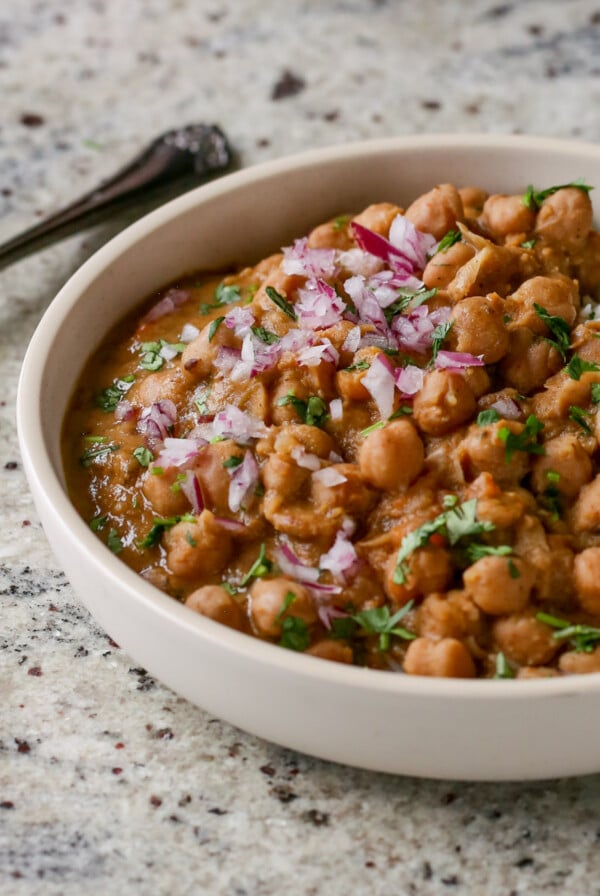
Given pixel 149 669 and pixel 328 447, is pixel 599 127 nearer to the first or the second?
pixel 328 447

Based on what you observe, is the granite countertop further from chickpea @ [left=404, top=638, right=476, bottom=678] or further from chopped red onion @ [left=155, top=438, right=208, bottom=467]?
chopped red onion @ [left=155, top=438, right=208, bottom=467]

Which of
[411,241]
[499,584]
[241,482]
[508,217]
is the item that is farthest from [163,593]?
[508,217]

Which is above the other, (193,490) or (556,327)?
(556,327)

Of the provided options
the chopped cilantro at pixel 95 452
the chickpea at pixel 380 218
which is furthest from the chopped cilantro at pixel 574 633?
the chickpea at pixel 380 218

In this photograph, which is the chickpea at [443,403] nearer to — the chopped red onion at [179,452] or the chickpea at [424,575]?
the chickpea at [424,575]

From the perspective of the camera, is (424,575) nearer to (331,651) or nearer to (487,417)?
(331,651)

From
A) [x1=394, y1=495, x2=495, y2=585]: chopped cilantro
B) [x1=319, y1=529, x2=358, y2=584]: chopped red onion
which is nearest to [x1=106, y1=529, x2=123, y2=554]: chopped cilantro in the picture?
[x1=319, y1=529, x2=358, y2=584]: chopped red onion
